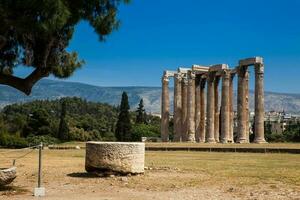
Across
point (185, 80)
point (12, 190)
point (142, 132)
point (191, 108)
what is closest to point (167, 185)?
point (12, 190)

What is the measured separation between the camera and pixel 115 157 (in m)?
19.1

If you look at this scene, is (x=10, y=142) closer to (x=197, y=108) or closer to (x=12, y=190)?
(x=197, y=108)

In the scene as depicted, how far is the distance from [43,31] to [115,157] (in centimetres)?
558

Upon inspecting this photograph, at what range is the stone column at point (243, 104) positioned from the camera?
61281mm

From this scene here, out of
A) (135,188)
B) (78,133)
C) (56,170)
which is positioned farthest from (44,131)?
(135,188)

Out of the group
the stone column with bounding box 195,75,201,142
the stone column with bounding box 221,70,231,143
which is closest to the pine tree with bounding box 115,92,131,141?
the stone column with bounding box 195,75,201,142

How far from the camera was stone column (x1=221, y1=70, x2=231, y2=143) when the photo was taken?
63219mm

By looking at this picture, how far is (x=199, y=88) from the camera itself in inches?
2906

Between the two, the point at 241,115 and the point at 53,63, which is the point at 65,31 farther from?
the point at 241,115

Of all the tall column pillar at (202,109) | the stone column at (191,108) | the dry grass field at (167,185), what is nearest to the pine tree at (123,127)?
the tall column pillar at (202,109)

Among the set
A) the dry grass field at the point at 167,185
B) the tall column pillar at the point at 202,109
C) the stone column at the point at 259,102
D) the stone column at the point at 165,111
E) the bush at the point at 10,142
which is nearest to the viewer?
the dry grass field at the point at 167,185

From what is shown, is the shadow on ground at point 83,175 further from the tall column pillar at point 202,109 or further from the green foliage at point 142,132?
the green foliage at point 142,132

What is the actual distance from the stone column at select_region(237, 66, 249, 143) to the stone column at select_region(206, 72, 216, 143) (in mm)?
4601

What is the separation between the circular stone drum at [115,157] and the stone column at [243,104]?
4289cm
